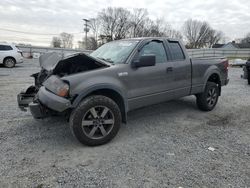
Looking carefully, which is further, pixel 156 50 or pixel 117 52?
pixel 156 50

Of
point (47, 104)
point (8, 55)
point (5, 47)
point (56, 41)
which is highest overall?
point (56, 41)

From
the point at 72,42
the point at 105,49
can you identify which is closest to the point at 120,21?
the point at 72,42

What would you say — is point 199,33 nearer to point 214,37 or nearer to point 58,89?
point 214,37

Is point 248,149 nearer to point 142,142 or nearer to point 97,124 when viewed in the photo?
point 142,142

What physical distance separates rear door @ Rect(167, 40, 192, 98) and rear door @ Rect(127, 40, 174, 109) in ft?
0.54

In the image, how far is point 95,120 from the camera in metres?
3.57

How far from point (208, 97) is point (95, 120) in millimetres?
3291

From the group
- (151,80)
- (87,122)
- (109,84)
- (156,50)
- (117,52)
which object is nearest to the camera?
(87,122)

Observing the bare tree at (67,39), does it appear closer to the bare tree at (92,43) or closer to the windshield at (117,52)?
the bare tree at (92,43)

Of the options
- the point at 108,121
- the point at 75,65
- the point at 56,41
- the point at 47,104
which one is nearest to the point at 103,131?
the point at 108,121

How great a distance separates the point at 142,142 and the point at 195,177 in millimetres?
1174

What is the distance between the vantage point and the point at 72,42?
75.8 m

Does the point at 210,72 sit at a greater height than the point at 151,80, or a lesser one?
greater

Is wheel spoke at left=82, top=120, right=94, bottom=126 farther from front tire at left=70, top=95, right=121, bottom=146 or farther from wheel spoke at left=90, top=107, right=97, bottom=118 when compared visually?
wheel spoke at left=90, top=107, right=97, bottom=118
